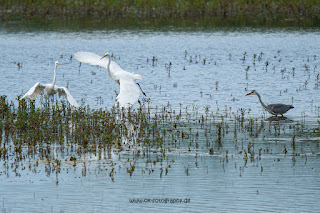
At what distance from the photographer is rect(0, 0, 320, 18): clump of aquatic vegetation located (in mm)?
37844

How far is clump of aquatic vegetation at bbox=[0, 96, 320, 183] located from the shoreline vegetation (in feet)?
81.2

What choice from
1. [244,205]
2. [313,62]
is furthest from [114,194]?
[313,62]

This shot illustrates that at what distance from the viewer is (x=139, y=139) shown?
1156 cm

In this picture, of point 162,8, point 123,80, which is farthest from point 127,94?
point 162,8

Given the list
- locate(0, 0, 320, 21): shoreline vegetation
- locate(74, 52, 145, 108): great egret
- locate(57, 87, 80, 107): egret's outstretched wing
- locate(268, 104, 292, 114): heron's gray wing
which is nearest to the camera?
locate(268, 104, 292, 114): heron's gray wing

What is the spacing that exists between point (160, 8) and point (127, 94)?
83.9ft

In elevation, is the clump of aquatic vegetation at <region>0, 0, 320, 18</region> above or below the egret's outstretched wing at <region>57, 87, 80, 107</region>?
above

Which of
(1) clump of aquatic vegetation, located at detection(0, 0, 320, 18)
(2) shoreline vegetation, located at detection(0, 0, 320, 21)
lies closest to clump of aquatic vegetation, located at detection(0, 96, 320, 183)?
(2) shoreline vegetation, located at detection(0, 0, 320, 21)

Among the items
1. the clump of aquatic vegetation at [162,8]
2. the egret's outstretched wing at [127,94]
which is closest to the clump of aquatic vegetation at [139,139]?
the egret's outstretched wing at [127,94]

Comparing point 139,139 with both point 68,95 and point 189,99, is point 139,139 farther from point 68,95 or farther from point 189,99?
point 189,99

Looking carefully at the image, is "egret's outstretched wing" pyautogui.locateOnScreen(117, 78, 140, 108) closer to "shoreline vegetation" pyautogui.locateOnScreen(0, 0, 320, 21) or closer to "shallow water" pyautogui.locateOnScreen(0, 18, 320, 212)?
"shallow water" pyautogui.locateOnScreen(0, 18, 320, 212)

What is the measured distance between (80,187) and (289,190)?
9.50 ft

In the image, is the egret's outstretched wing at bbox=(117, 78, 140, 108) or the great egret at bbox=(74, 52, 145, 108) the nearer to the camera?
the egret's outstretched wing at bbox=(117, 78, 140, 108)

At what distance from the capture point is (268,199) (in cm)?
816
